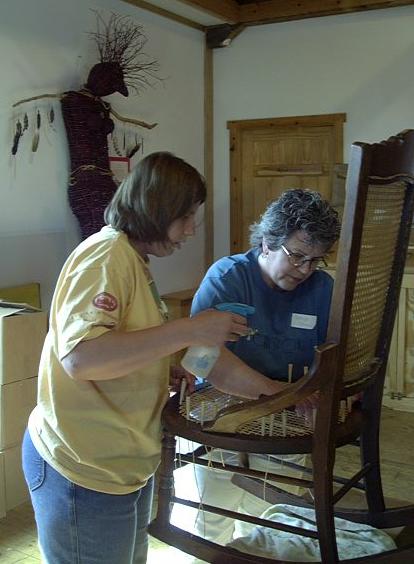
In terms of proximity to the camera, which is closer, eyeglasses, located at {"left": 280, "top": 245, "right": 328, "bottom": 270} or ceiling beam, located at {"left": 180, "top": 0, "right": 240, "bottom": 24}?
eyeglasses, located at {"left": 280, "top": 245, "right": 328, "bottom": 270}

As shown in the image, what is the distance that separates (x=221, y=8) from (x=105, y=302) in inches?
171

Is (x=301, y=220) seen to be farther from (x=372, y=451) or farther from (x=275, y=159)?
(x=275, y=159)

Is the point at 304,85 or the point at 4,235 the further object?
the point at 304,85

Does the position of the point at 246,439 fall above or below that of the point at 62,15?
below

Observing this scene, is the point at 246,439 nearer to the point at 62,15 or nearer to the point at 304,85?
the point at 62,15

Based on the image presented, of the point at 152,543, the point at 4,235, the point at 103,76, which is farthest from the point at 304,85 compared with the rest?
the point at 152,543

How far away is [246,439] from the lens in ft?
4.08

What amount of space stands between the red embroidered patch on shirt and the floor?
1255 millimetres

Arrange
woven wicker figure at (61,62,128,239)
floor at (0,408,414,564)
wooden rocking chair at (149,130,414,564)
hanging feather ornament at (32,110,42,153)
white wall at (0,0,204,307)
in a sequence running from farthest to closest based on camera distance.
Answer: woven wicker figure at (61,62,128,239), hanging feather ornament at (32,110,42,153), white wall at (0,0,204,307), floor at (0,408,414,564), wooden rocking chair at (149,130,414,564)

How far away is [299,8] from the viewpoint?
193 inches

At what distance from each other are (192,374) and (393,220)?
528 millimetres

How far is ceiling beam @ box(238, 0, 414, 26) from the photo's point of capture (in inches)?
183

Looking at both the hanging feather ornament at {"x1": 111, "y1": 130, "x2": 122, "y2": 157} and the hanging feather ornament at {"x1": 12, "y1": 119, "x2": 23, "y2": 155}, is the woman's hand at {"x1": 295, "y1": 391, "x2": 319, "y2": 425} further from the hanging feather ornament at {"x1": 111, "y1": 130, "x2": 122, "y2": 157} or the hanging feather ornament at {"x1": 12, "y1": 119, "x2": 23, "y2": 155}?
the hanging feather ornament at {"x1": 111, "y1": 130, "x2": 122, "y2": 157}

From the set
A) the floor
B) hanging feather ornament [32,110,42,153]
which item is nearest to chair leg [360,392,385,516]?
the floor
